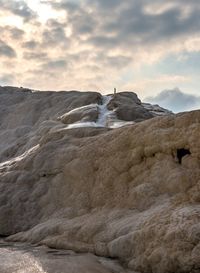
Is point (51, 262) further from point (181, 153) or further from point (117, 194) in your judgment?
point (181, 153)

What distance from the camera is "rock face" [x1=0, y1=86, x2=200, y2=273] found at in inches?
588

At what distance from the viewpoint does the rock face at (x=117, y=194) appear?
14.9 metres

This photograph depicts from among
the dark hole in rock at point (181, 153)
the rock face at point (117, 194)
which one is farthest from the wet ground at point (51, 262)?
the dark hole in rock at point (181, 153)

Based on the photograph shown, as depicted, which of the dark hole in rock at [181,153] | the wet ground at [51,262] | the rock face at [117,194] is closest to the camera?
the wet ground at [51,262]

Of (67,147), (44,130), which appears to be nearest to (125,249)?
(67,147)

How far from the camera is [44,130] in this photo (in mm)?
34906

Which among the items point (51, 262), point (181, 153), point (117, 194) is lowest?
point (51, 262)

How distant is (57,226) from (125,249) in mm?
5284

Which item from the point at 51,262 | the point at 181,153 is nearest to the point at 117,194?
the point at 181,153

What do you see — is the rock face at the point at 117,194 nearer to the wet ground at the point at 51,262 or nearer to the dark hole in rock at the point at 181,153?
the dark hole in rock at the point at 181,153

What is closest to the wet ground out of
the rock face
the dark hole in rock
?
the rock face

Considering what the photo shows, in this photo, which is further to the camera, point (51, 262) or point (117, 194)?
point (117, 194)

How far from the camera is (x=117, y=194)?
2019cm

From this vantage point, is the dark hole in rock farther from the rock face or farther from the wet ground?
the wet ground
